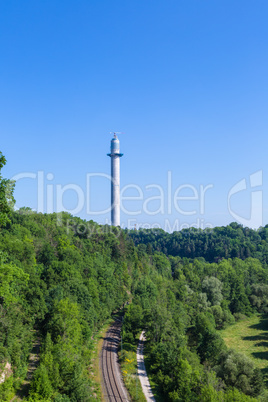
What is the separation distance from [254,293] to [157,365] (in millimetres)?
62224

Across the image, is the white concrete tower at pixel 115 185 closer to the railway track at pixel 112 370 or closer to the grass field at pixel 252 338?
the grass field at pixel 252 338

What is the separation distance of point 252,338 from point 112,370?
39.6 m

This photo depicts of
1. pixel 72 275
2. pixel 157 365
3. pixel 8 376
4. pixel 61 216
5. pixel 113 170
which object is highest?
pixel 113 170

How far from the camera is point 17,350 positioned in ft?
125

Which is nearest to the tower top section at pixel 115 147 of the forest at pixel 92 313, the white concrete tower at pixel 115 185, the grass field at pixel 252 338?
the white concrete tower at pixel 115 185

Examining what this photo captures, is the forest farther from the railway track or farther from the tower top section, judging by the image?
the tower top section

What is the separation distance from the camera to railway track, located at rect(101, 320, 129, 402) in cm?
4194

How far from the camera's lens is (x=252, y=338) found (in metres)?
73.4

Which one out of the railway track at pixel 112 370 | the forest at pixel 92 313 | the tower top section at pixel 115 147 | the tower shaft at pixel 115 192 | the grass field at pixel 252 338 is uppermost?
the tower top section at pixel 115 147

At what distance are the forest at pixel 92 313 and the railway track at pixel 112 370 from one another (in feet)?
8.50

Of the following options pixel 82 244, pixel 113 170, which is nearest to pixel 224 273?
pixel 82 244

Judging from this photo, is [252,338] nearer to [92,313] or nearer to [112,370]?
[112,370]

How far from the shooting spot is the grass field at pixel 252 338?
61269 millimetres

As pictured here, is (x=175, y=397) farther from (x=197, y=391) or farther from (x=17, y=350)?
(x=17, y=350)
